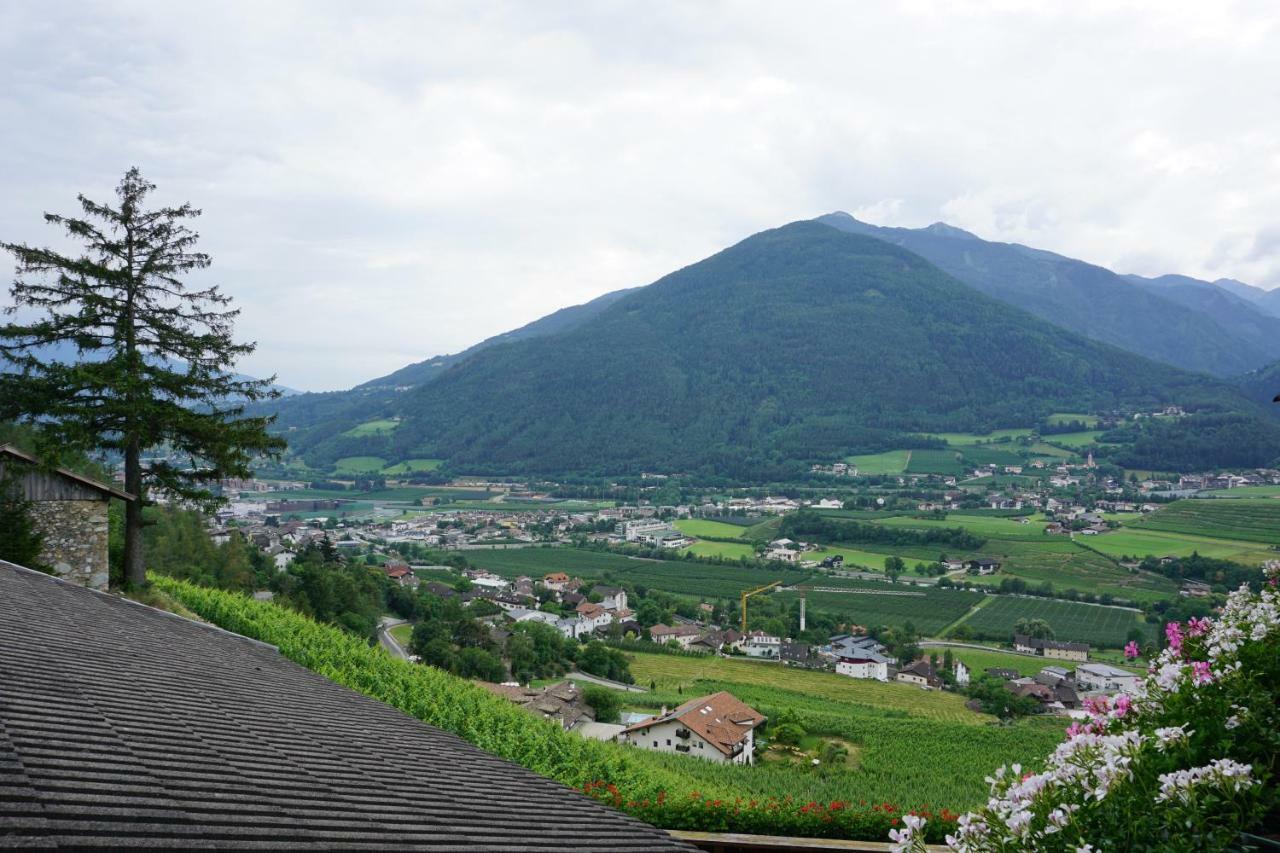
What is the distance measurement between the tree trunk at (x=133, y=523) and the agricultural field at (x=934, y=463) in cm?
10963

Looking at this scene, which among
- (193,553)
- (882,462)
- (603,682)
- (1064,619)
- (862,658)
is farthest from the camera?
(882,462)

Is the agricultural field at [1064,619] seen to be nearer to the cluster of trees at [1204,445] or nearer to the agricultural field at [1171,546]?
the agricultural field at [1171,546]

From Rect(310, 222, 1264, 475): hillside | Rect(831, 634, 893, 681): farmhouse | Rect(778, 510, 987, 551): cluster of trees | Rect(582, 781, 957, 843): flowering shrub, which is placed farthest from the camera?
Rect(310, 222, 1264, 475): hillside

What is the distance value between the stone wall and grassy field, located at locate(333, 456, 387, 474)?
128 meters

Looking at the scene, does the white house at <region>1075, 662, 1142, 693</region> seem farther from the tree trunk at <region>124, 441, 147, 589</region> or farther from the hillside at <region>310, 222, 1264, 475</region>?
the hillside at <region>310, 222, 1264, 475</region>

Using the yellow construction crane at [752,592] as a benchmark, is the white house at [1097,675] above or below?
above

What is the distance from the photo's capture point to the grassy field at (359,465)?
447 feet

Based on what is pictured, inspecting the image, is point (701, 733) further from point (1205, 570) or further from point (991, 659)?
point (1205, 570)

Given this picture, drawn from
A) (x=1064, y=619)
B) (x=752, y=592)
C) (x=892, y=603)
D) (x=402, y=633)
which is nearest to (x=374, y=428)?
(x=752, y=592)

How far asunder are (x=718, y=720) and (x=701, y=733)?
4.07 ft

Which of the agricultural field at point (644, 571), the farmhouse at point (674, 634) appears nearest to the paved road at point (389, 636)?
the farmhouse at point (674, 634)

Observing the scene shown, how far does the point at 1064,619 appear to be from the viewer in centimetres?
4922

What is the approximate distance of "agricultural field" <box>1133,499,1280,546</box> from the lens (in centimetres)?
5812

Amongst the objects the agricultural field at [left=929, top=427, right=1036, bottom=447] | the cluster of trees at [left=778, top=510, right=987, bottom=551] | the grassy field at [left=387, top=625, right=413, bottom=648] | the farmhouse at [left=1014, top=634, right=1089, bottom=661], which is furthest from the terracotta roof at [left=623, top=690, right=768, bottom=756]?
the agricultural field at [left=929, top=427, right=1036, bottom=447]
